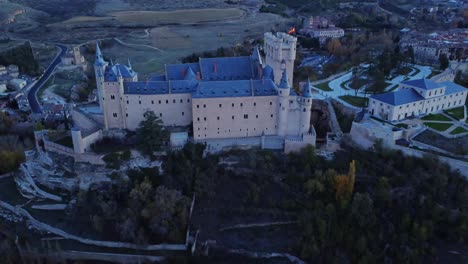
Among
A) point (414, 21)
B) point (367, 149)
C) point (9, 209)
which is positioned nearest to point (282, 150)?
point (367, 149)

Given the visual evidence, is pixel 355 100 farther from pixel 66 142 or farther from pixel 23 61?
pixel 23 61

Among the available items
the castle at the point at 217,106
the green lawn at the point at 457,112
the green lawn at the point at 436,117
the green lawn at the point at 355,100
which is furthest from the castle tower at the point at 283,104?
the green lawn at the point at 457,112

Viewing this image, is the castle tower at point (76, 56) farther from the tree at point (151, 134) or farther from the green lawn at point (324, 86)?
the green lawn at point (324, 86)

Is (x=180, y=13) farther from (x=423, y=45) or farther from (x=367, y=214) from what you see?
(x=367, y=214)

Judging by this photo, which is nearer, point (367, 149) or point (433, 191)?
point (433, 191)

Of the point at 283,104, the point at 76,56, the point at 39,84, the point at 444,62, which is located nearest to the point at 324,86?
the point at 283,104
